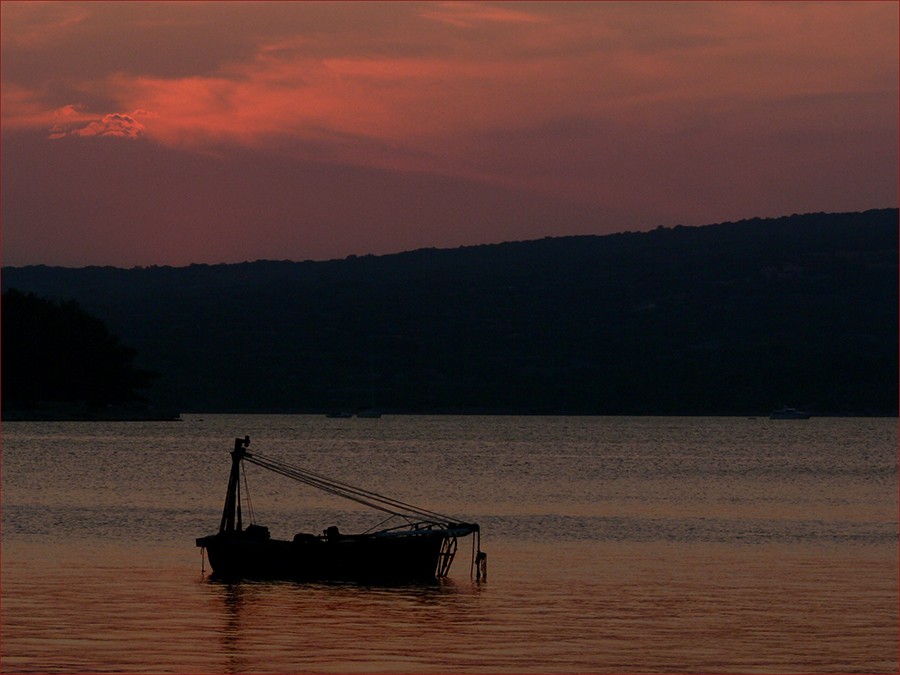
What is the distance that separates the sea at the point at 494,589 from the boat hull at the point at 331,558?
3.09 feet

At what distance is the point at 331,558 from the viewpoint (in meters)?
56.5

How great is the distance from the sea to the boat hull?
0.94 meters

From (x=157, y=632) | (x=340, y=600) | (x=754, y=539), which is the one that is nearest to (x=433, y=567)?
(x=340, y=600)

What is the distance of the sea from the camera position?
4075 cm

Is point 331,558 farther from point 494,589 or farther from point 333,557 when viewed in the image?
point 494,589

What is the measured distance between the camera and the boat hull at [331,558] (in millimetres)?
56438

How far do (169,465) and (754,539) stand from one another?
7464 cm

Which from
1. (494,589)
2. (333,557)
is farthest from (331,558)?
(494,589)

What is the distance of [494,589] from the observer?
54625 millimetres

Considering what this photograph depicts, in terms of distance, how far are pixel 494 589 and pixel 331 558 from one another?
5.91 metres

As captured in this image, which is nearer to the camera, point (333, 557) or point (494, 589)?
point (494, 589)

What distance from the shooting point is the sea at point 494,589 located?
40750 millimetres

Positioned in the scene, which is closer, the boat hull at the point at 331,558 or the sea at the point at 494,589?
the sea at the point at 494,589

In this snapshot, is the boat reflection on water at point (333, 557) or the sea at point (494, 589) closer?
the sea at point (494, 589)
